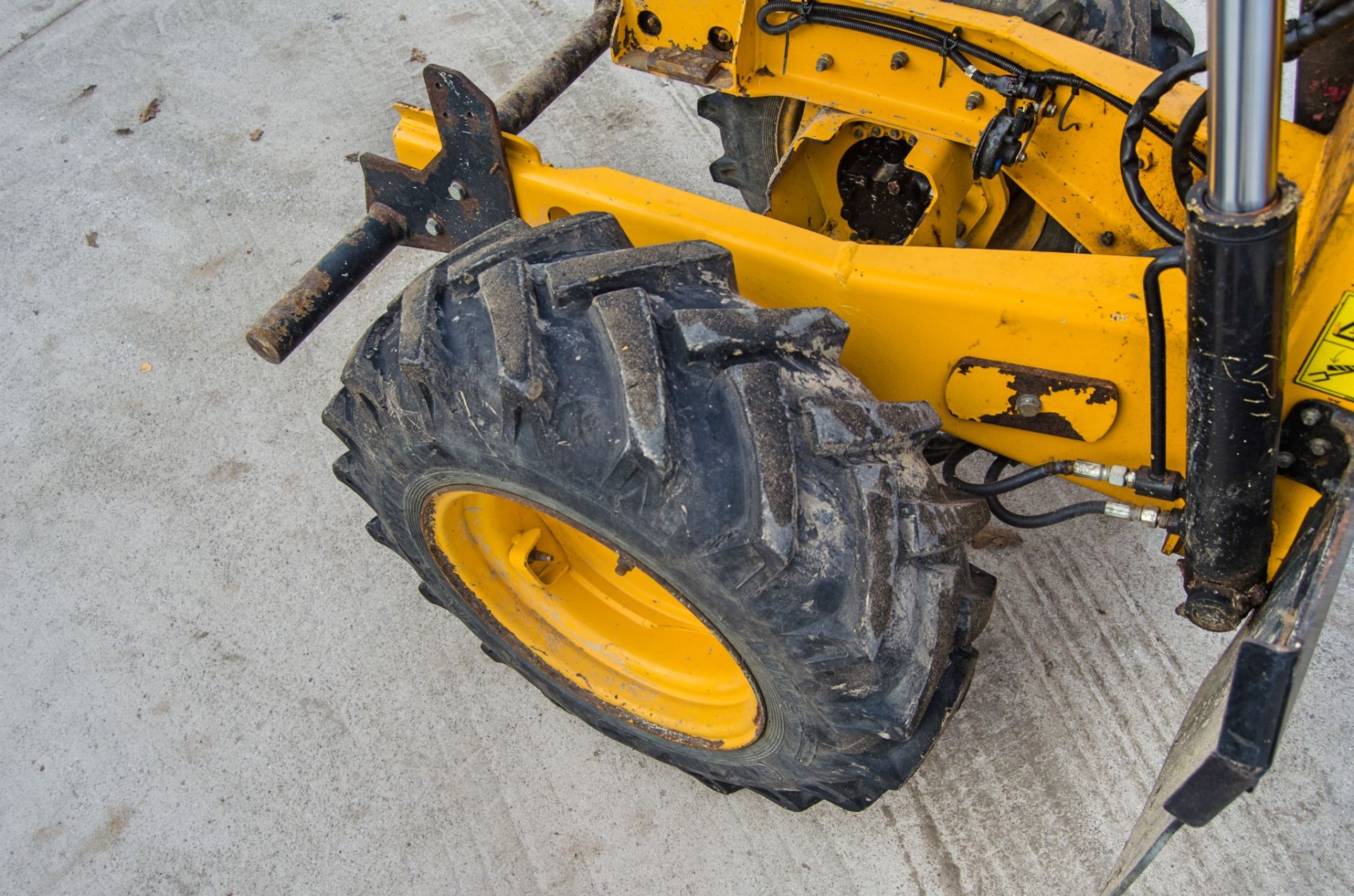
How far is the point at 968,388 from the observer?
4.84 ft

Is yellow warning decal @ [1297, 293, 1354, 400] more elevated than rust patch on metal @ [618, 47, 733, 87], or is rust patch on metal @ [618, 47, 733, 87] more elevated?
yellow warning decal @ [1297, 293, 1354, 400]

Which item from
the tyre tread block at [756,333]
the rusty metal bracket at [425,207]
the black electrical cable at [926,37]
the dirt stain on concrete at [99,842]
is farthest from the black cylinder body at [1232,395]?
the dirt stain on concrete at [99,842]

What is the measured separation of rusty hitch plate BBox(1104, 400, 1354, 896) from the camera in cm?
99

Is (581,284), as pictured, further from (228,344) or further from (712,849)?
(228,344)

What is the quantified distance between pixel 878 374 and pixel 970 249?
247 millimetres

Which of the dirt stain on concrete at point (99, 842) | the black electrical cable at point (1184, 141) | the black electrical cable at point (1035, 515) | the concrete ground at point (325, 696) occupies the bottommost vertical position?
Result: the dirt stain on concrete at point (99, 842)

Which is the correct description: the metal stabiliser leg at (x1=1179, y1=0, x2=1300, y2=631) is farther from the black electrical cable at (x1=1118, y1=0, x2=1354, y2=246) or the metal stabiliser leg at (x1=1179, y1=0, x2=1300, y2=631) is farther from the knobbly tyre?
the black electrical cable at (x1=1118, y1=0, x2=1354, y2=246)

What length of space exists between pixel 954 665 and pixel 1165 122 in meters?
0.93

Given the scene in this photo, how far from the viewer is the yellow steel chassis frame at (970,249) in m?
1.31

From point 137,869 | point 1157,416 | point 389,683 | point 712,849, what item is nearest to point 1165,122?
point 1157,416

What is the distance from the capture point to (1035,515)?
66.1 inches

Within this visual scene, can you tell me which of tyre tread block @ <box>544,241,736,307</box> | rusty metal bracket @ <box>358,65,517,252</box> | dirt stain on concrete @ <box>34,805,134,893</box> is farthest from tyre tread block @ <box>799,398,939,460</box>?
dirt stain on concrete @ <box>34,805,134,893</box>

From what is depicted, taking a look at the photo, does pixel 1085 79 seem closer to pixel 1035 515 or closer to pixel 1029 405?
pixel 1029 405

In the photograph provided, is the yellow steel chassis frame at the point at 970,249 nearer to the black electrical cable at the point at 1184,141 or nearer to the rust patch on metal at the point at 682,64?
the rust patch on metal at the point at 682,64
